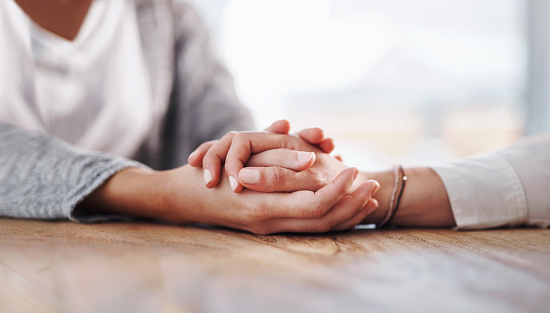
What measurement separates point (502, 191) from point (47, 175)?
0.64 m

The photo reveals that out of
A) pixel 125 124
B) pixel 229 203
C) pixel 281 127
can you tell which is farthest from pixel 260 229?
pixel 125 124

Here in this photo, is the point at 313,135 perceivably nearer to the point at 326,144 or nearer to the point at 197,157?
the point at 326,144

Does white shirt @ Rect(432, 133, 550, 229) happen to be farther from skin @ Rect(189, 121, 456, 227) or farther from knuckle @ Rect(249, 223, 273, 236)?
knuckle @ Rect(249, 223, 273, 236)

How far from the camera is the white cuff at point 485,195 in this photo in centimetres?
60

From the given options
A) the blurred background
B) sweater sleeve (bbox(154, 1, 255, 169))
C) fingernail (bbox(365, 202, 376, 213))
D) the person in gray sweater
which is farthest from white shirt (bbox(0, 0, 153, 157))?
the blurred background

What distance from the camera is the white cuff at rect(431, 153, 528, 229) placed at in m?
0.60

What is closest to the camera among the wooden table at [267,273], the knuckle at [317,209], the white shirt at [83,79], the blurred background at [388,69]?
the wooden table at [267,273]

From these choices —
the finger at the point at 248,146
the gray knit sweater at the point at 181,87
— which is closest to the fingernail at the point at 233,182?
the finger at the point at 248,146

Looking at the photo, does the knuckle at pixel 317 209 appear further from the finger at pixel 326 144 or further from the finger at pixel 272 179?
the finger at pixel 326 144

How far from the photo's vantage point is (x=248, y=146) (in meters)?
0.58

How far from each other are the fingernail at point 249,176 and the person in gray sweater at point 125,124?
0.07ft

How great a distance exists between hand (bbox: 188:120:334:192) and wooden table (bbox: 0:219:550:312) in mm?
89

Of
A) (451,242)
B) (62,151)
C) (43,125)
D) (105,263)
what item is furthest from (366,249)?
(43,125)

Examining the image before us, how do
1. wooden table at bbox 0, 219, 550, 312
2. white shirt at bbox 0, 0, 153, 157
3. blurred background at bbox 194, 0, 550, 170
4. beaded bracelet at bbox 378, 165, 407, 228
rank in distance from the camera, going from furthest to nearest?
blurred background at bbox 194, 0, 550, 170, white shirt at bbox 0, 0, 153, 157, beaded bracelet at bbox 378, 165, 407, 228, wooden table at bbox 0, 219, 550, 312
